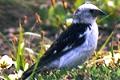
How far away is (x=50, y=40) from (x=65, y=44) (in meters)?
2.85

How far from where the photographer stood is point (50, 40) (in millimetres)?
8648

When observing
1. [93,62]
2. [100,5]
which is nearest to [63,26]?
[100,5]

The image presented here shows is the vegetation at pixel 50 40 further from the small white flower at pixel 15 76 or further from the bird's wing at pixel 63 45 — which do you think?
the bird's wing at pixel 63 45

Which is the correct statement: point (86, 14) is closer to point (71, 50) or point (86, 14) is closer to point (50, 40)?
point (71, 50)

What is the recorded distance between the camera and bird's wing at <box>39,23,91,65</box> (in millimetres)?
5762

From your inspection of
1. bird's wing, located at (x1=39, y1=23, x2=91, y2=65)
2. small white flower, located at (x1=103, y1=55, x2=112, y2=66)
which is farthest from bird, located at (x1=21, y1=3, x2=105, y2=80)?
small white flower, located at (x1=103, y1=55, x2=112, y2=66)

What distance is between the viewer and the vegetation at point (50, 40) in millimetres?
5832

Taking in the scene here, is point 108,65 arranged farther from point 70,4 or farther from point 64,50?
point 70,4

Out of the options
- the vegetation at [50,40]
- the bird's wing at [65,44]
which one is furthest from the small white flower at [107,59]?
the bird's wing at [65,44]

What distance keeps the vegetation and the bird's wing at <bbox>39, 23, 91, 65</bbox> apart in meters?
0.18

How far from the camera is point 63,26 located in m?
8.53

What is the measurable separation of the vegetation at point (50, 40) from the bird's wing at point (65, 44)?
0.59ft

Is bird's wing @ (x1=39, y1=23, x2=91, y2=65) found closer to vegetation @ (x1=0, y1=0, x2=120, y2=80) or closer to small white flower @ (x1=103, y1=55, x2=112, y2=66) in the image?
vegetation @ (x1=0, y1=0, x2=120, y2=80)

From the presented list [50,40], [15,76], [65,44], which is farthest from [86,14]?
[50,40]
